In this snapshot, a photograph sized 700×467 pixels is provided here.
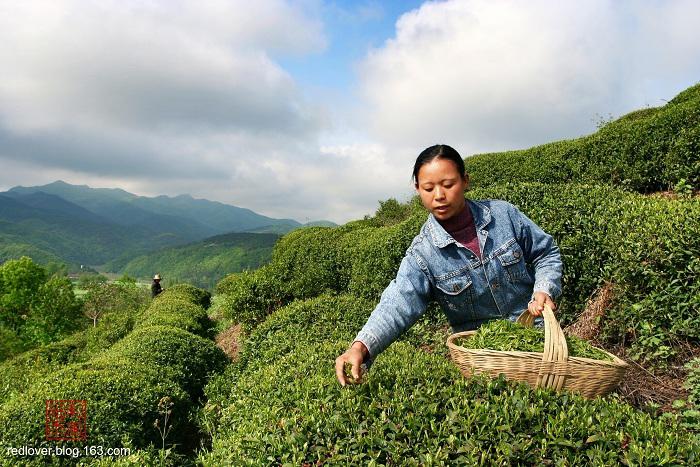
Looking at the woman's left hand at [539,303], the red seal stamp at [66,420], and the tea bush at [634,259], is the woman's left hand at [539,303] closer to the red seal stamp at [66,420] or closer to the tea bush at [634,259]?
the tea bush at [634,259]

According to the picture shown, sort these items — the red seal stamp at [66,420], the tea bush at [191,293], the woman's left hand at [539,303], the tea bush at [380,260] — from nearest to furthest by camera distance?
the woman's left hand at [539,303] → the red seal stamp at [66,420] → the tea bush at [380,260] → the tea bush at [191,293]

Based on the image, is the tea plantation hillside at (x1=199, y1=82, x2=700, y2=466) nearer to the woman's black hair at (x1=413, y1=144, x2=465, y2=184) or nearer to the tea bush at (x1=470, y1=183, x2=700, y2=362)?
the tea bush at (x1=470, y1=183, x2=700, y2=362)

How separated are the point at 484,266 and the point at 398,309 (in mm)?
722

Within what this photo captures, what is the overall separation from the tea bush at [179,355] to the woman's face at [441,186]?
215 inches

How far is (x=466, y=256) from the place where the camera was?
2.78 m

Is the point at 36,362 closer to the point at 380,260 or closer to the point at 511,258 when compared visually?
the point at 380,260

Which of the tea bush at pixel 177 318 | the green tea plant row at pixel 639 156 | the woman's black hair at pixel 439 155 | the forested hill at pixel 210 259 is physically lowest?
the forested hill at pixel 210 259

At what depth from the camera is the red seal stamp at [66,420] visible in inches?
166

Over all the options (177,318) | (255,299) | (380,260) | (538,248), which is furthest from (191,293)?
(538,248)

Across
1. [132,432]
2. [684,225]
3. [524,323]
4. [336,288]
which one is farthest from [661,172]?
[132,432]

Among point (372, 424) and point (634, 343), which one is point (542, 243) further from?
point (634, 343)

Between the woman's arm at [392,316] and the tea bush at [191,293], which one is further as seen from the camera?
the tea bush at [191,293]

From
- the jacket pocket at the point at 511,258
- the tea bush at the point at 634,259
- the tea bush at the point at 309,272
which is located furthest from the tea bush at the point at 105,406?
the tea bush at the point at 634,259

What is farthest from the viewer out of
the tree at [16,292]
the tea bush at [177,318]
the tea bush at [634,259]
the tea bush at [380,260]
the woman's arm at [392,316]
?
the tree at [16,292]
